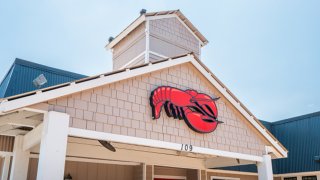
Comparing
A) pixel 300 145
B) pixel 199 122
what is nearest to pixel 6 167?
pixel 199 122

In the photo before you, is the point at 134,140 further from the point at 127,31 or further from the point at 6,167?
the point at 127,31

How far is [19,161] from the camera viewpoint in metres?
9.47

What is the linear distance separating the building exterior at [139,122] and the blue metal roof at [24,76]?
62 millimetres

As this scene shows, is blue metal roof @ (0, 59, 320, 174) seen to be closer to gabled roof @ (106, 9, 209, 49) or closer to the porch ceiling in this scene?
gabled roof @ (106, 9, 209, 49)

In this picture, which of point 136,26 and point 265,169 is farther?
point 136,26

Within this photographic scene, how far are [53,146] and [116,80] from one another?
2.15 metres

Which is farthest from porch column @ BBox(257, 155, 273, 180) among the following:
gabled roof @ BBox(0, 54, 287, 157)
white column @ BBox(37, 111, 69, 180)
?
white column @ BBox(37, 111, 69, 180)

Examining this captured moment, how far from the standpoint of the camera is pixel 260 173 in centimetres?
1137

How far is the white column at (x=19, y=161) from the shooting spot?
932 cm

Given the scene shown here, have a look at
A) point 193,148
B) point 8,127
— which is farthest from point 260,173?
point 8,127

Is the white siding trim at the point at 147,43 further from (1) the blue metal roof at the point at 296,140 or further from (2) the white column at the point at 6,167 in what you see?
(2) the white column at the point at 6,167

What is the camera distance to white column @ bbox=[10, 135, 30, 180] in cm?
932

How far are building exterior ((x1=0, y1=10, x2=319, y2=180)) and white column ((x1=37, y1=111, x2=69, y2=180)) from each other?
2 cm

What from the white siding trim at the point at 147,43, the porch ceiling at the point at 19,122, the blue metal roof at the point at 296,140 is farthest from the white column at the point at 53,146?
the white siding trim at the point at 147,43
